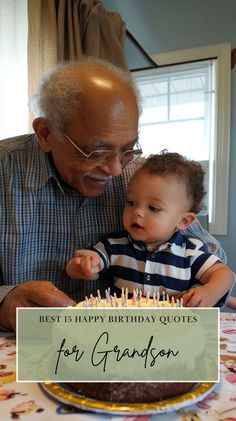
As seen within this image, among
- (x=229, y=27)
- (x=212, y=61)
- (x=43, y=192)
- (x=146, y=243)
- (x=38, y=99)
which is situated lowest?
A: (x=146, y=243)

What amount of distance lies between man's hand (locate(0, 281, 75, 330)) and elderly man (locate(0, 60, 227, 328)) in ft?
0.60

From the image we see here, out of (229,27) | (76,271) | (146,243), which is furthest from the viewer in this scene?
(229,27)

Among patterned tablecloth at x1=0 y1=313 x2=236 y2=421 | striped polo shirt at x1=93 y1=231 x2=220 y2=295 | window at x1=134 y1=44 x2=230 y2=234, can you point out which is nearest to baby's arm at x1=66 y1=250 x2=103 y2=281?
striped polo shirt at x1=93 y1=231 x2=220 y2=295

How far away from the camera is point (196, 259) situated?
107 centimetres

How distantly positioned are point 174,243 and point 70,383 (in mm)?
589

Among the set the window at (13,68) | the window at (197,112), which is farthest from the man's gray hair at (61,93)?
the window at (197,112)

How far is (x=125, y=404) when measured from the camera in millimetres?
524

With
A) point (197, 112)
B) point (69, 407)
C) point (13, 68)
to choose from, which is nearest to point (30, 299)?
point (69, 407)

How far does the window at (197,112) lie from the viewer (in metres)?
2.67

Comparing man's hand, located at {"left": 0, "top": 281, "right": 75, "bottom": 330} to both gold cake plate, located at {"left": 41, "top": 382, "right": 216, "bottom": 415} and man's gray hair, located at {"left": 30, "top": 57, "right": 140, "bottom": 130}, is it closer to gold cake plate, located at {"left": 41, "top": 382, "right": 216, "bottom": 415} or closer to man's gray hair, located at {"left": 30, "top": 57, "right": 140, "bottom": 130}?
gold cake plate, located at {"left": 41, "top": 382, "right": 216, "bottom": 415}

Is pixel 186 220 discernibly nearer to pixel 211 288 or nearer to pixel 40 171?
pixel 211 288

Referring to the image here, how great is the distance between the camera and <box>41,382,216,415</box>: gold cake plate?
0.51 m

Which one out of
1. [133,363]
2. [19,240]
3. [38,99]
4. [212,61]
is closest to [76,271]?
[19,240]

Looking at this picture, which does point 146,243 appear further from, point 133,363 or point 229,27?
point 229,27
